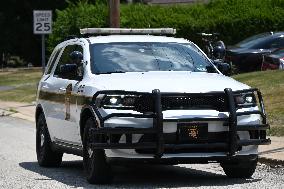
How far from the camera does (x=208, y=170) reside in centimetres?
1317

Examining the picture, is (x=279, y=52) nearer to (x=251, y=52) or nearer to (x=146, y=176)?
(x=251, y=52)

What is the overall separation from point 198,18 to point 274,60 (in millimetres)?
8076

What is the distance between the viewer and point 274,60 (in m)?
28.0

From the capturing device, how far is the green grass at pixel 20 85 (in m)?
31.8

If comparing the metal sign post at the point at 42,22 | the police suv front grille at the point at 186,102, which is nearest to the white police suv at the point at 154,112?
the police suv front grille at the point at 186,102

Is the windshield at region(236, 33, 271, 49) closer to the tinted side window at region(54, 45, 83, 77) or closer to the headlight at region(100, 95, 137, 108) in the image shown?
the tinted side window at region(54, 45, 83, 77)

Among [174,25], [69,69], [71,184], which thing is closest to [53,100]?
[69,69]

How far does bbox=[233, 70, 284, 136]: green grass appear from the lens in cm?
1787

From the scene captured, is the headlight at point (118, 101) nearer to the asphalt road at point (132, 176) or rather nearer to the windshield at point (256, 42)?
the asphalt road at point (132, 176)

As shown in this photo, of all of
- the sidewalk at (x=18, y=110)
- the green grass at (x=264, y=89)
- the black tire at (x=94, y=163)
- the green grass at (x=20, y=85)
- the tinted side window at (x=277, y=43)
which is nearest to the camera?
the black tire at (x=94, y=163)

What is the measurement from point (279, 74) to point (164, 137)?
15.1 meters

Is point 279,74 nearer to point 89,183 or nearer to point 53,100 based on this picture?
point 53,100

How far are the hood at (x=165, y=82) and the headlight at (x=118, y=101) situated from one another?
109 mm

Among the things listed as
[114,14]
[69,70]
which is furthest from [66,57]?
[114,14]
